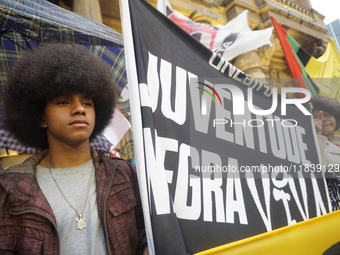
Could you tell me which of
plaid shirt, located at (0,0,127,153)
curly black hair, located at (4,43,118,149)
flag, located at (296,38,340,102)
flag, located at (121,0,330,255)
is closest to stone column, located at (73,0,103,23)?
plaid shirt, located at (0,0,127,153)

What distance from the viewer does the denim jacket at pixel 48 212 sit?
128 centimetres

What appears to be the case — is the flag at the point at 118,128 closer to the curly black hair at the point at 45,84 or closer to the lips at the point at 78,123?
the curly black hair at the point at 45,84

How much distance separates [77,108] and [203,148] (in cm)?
90

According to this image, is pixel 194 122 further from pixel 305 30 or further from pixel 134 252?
pixel 305 30

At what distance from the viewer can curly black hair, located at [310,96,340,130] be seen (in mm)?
3345

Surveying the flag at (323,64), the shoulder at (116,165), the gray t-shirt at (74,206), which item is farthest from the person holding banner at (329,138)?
the flag at (323,64)

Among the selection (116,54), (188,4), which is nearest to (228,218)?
(116,54)

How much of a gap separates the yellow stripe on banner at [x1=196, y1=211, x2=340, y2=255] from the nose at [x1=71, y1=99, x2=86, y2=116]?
1.08 metres

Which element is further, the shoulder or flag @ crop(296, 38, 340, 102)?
flag @ crop(296, 38, 340, 102)

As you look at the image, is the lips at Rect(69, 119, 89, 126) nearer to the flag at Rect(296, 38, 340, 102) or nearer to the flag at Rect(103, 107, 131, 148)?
the flag at Rect(103, 107, 131, 148)

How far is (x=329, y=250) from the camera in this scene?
1.81 metres

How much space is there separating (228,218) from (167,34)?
4.57ft

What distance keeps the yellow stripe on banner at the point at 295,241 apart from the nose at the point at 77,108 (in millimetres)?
1085

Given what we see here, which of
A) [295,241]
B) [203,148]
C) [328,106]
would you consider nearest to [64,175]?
[203,148]
